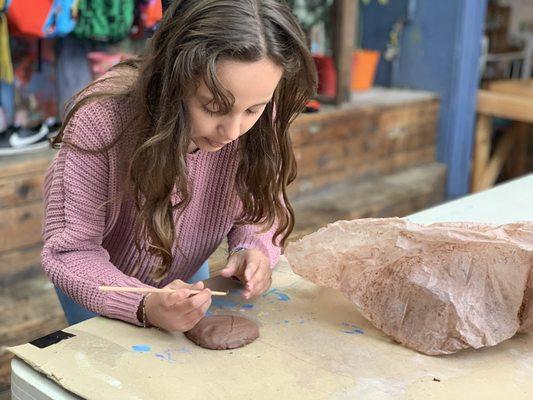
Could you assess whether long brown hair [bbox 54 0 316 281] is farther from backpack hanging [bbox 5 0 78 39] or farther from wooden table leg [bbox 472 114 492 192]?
wooden table leg [bbox 472 114 492 192]

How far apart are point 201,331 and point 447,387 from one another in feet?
1.29

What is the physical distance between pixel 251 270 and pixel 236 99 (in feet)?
1.21

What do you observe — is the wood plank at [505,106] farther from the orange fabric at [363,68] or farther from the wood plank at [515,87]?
the orange fabric at [363,68]

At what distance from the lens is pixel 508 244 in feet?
4.04

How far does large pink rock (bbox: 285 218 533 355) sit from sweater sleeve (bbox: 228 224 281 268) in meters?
0.25

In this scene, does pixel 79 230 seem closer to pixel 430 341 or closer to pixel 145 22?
pixel 430 341

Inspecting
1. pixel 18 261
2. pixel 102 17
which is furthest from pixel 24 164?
pixel 102 17

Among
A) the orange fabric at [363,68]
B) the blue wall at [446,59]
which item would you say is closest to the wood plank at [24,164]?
the orange fabric at [363,68]

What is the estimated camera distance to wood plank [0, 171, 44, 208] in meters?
2.62

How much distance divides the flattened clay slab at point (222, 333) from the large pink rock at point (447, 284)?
21 centimetres

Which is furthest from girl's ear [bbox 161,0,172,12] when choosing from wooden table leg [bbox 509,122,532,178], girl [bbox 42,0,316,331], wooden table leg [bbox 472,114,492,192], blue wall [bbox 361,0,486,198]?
wooden table leg [bbox 509,122,532,178]

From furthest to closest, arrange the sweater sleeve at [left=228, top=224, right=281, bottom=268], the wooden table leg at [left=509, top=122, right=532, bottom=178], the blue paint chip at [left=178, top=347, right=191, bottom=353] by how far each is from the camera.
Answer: the wooden table leg at [left=509, top=122, right=532, bottom=178] → the sweater sleeve at [left=228, top=224, right=281, bottom=268] → the blue paint chip at [left=178, top=347, right=191, bottom=353]

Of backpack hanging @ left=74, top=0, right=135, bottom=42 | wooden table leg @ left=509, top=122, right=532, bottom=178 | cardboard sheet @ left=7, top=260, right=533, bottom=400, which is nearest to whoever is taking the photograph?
cardboard sheet @ left=7, top=260, right=533, bottom=400

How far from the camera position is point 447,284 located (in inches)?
48.6
